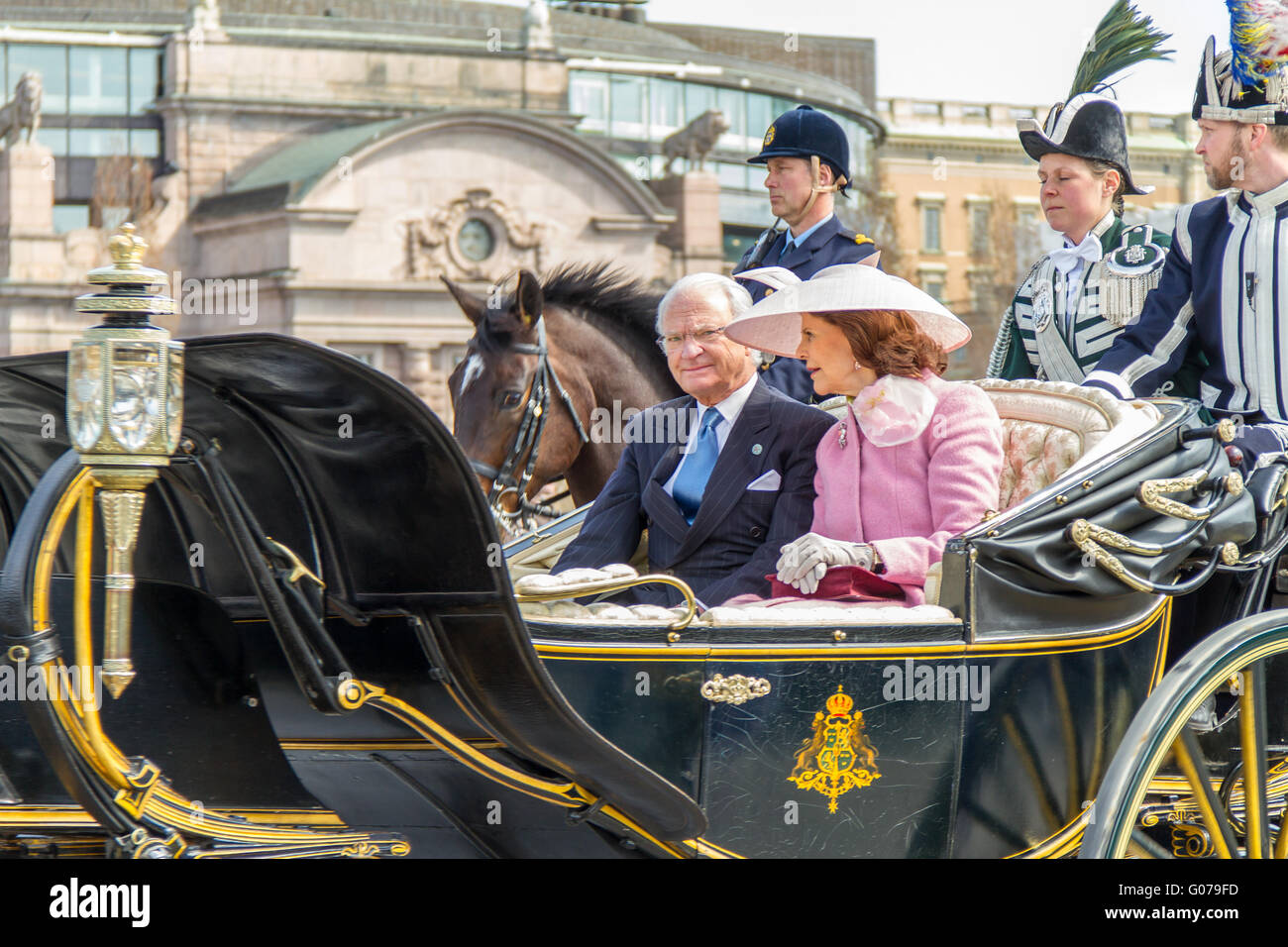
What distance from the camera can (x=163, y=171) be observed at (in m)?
29.4

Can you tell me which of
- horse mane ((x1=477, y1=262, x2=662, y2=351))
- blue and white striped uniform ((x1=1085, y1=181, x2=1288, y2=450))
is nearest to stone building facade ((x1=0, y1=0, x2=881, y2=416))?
horse mane ((x1=477, y1=262, x2=662, y2=351))

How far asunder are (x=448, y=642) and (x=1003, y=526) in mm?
1093

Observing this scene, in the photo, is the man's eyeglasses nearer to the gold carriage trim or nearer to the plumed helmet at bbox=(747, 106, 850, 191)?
the gold carriage trim

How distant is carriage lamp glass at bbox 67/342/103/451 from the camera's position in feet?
8.39

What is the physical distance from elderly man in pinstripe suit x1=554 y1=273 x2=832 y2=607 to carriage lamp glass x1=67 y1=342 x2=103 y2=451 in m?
1.44

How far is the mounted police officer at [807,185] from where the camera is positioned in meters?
5.29

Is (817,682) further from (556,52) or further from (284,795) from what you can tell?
(556,52)

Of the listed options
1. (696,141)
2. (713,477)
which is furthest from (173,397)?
(696,141)

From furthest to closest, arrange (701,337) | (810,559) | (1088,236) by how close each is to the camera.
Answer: (1088,236) → (701,337) → (810,559)

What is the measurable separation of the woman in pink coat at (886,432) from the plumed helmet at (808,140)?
5.98 ft

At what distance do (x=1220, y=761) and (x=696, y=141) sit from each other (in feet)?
81.2

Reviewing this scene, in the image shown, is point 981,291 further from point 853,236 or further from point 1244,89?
point 1244,89

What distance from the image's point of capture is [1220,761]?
3.86 metres
